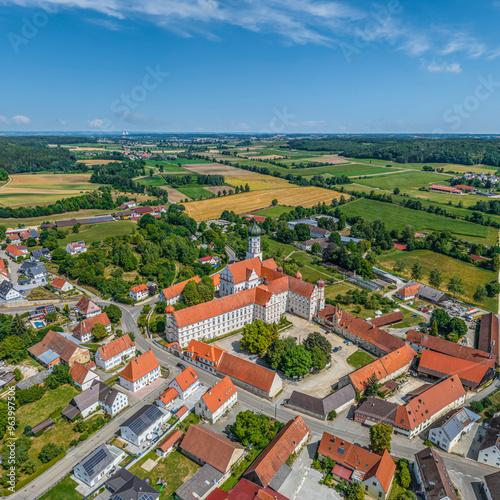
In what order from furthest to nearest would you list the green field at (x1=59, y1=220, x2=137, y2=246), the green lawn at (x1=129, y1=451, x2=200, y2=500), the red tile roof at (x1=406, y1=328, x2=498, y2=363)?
the green field at (x1=59, y1=220, x2=137, y2=246)
the red tile roof at (x1=406, y1=328, x2=498, y2=363)
the green lawn at (x1=129, y1=451, x2=200, y2=500)

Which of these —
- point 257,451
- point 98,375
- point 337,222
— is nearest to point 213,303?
point 98,375

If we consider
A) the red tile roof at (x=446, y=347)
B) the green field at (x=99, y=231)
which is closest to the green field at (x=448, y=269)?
the red tile roof at (x=446, y=347)

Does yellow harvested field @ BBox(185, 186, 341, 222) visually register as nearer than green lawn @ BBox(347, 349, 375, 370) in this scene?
No

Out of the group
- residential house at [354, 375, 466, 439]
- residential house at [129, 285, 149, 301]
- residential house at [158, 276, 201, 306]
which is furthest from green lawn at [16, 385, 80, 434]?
residential house at [354, 375, 466, 439]

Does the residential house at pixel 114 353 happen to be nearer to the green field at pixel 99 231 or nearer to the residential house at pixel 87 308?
the residential house at pixel 87 308

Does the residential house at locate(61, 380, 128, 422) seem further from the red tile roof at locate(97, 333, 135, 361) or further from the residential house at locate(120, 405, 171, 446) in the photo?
the red tile roof at locate(97, 333, 135, 361)

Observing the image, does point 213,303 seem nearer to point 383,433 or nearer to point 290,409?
point 290,409

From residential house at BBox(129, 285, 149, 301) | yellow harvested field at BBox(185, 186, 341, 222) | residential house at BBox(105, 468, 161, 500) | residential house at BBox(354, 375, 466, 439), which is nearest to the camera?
residential house at BBox(105, 468, 161, 500)
